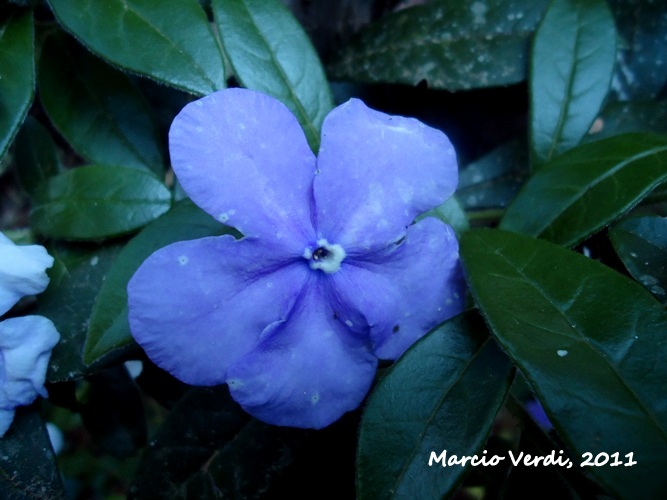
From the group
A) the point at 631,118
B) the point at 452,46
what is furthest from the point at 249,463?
the point at 631,118

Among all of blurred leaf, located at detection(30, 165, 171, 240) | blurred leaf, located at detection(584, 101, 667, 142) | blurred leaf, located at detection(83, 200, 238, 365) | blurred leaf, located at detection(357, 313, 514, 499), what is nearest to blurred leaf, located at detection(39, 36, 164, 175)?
blurred leaf, located at detection(30, 165, 171, 240)

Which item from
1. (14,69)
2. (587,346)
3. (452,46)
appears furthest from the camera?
(452,46)

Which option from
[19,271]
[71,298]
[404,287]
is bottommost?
[71,298]

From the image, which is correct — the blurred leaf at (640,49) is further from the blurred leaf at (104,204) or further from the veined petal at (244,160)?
the blurred leaf at (104,204)

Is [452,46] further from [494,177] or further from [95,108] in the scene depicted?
[95,108]

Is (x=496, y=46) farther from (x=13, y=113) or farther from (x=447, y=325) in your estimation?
(x=13, y=113)

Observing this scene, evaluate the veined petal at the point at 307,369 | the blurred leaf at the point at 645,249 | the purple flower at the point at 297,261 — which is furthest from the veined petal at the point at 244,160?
the blurred leaf at the point at 645,249
